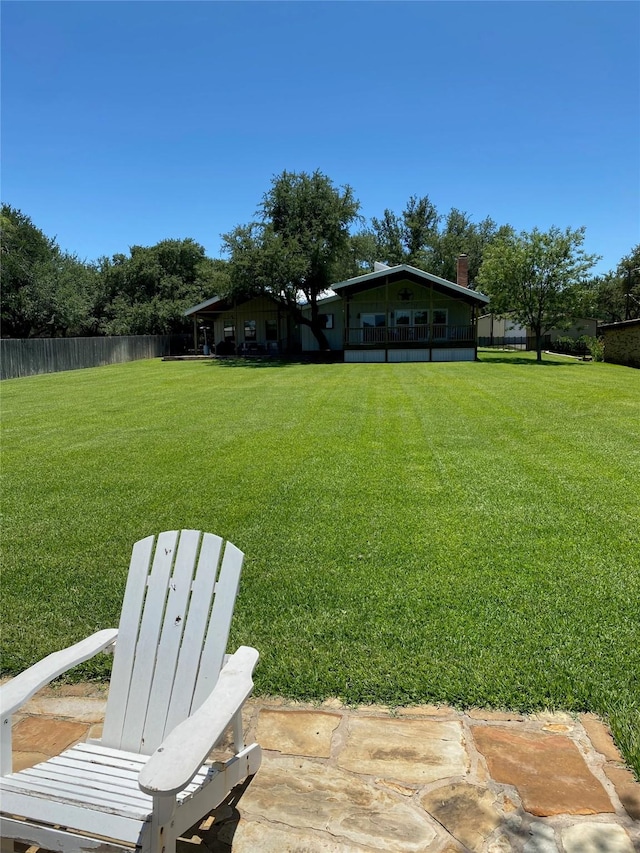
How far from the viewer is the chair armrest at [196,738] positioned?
53.1 inches

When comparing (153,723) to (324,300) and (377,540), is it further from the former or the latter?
(324,300)

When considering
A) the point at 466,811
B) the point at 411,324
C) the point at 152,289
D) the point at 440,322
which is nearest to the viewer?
the point at 466,811

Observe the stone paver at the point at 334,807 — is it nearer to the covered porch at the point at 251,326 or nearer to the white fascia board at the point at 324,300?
the white fascia board at the point at 324,300

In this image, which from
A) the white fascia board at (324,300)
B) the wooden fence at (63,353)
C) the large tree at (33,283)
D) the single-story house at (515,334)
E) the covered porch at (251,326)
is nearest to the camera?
the wooden fence at (63,353)

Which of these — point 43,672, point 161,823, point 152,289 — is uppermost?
point 152,289

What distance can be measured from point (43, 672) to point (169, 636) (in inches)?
18.2

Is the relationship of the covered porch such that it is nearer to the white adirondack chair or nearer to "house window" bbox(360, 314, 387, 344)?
"house window" bbox(360, 314, 387, 344)

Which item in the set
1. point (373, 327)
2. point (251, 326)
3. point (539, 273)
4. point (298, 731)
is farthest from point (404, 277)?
point (298, 731)

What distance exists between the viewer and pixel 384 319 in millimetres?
28453

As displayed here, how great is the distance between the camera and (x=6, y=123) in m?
11.4

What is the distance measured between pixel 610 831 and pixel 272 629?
6.16 feet

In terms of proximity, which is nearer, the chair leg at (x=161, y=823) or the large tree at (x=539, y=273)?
the chair leg at (x=161, y=823)

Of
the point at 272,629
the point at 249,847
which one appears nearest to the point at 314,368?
the point at 272,629

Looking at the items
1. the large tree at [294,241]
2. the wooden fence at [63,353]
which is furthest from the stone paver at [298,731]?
the large tree at [294,241]
